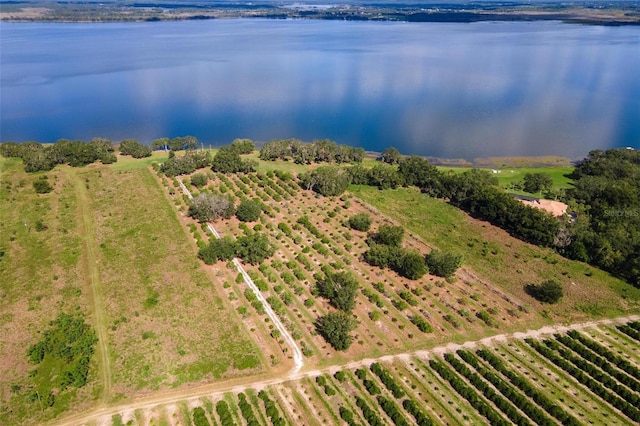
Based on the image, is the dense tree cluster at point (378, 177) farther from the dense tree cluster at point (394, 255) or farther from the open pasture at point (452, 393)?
the open pasture at point (452, 393)

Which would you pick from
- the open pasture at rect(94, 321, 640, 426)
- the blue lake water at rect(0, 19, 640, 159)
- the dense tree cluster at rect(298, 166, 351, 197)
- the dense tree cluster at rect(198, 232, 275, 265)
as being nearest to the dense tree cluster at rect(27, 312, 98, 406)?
the open pasture at rect(94, 321, 640, 426)

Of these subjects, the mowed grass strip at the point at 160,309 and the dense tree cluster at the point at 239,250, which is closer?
the mowed grass strip at the point at 160,309

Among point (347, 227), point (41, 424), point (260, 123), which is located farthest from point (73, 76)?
point (41, 424)

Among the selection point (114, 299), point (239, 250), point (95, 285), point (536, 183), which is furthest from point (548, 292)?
point (95, 285)

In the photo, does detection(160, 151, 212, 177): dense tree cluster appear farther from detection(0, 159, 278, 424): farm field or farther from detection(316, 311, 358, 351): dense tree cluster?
detection(316, 311, 358, 351): dense tree cluster

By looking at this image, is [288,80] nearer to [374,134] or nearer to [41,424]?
[374,134]

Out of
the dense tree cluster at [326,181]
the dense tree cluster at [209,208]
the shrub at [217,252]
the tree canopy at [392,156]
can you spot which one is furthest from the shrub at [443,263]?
the tree canopy at [392,156]
